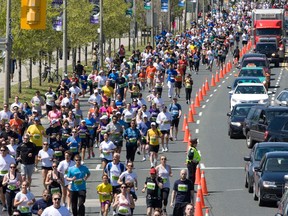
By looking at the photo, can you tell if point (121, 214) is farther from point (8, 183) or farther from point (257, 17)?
point (257, 17)

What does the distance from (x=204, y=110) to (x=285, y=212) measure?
101 ft

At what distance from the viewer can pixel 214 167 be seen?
115 ft

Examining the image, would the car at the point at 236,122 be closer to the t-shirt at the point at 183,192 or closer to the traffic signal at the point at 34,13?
the traffic signal at the point at 34,13

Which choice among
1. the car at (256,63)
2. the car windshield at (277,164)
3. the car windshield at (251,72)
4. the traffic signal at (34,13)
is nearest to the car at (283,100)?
the car windshield at (251,72)

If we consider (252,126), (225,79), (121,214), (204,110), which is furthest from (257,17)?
(121,214)

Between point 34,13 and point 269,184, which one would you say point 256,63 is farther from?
point 269,184

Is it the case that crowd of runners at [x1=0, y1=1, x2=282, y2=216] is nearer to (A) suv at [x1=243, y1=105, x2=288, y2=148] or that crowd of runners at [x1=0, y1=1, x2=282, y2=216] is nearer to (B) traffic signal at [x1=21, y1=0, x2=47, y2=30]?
(A) suv at [x1=243, y1=105, x2=288, y2=148]

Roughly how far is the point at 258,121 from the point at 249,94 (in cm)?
906

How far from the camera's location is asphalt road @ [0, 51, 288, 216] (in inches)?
1096

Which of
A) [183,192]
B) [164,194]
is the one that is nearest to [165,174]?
[164,194]

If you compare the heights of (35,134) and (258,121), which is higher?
Answer: (35,134)

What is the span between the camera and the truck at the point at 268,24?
79875 mm

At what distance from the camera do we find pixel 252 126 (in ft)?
130

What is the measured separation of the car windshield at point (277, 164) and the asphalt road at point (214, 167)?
89 centimetres
